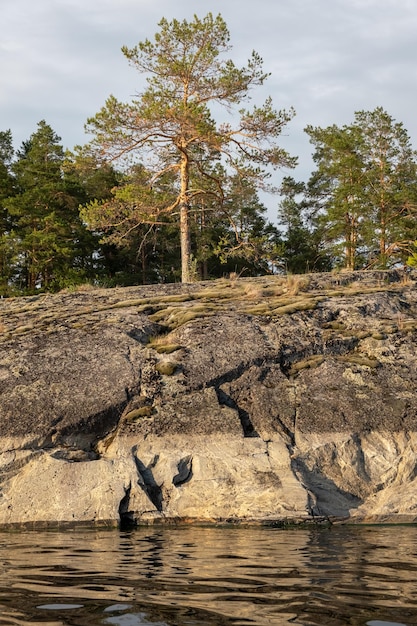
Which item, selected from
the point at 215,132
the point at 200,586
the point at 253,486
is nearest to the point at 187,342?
the point at 253,486

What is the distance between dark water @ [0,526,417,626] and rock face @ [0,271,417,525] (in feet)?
4.61

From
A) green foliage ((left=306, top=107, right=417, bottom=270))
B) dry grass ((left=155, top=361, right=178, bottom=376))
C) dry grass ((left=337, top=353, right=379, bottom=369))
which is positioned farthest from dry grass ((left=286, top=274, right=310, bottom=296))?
green foliage ((left=306, top=107, right=417, bottom=270))

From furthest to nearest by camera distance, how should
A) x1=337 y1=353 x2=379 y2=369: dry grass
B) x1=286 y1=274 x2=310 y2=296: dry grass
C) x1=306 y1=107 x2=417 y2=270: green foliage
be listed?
x1=306 y1=107 x2=417 y2=270: green foliage, x1=286 y1=274 x2=310 y2=296: dry grass, x1=337 y1=353 x2=379 y2=369: dry grass

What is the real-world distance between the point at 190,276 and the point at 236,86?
25.7ft

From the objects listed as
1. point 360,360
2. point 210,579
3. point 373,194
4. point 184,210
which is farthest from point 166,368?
point 373,194

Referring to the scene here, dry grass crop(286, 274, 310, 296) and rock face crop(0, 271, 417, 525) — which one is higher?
dry grass crop(286, 274, 310, 296)

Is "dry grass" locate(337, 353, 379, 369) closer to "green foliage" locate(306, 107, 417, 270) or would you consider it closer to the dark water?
the dark water

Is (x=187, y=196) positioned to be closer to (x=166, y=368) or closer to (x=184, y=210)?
(x=184, y=210)

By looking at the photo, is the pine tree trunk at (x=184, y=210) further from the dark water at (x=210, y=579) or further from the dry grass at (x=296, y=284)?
the dark water at (x=210, y=579)

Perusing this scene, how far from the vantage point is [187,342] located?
1362cm

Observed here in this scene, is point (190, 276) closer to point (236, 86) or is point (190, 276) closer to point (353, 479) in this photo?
point (236, 86)

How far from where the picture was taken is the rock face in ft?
33.7

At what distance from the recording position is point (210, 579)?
560cm

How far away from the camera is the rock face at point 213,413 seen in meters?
10.3
